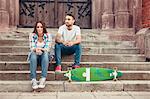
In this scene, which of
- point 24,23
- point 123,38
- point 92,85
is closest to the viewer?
point 92,85

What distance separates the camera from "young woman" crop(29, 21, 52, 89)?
17.3ft

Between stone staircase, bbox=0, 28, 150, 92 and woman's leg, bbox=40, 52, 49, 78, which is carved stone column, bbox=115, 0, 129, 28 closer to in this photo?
stone staircase, bbox=0, 28, 150, 92

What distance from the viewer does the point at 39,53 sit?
18.0ft

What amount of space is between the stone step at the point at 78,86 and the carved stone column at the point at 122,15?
11.6ft

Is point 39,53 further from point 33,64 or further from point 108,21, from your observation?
point 108,21

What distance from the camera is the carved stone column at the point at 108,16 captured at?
29.3 feet

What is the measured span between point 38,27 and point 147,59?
2.61 meters

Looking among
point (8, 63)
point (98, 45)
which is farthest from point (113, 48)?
point (8, 63)

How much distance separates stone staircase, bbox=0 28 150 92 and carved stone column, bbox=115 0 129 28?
216 mm

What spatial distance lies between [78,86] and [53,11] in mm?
4666

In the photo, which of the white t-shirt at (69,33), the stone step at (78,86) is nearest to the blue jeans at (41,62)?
the stone step at (78,86)

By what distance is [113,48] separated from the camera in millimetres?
7254

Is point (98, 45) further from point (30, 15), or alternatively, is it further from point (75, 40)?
point (30, 15)

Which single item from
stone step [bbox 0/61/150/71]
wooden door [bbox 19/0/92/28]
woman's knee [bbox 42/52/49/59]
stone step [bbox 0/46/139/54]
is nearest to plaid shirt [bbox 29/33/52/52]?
woman's knee [bbox 42/52/49/59]
